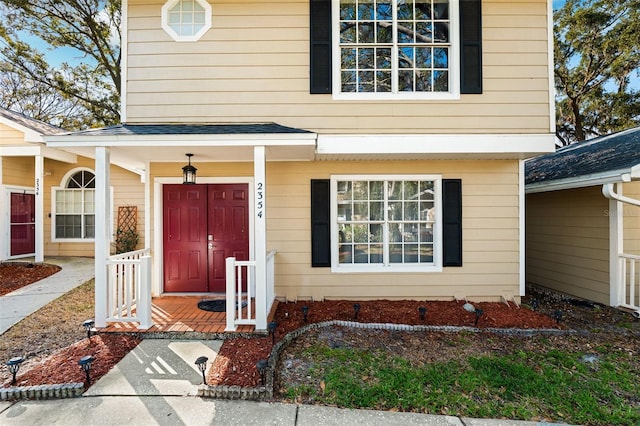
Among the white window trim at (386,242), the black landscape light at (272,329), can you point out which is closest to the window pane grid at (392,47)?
the white window trim at (386,242)

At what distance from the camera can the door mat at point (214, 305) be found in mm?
4840

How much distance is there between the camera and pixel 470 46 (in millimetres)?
5031

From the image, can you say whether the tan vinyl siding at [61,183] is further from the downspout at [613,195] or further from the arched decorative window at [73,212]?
the downspout at [613,195]

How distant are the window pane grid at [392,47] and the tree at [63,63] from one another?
38.7ft

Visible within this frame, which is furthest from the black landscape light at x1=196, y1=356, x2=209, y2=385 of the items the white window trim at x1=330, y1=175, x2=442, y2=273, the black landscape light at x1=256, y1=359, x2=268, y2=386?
the white window trim at x1=330, y1=175, x2=442, y2=273

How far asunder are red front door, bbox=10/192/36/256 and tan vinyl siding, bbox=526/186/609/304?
13.6 metres

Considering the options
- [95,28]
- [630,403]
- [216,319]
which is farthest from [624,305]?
[95,28]

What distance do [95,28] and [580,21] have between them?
20.0 metres

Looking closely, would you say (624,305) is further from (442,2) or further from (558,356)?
(442,2)

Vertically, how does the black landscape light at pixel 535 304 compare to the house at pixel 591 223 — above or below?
below

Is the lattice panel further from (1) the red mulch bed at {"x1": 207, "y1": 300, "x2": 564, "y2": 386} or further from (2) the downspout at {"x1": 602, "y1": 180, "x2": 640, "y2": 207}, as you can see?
(2) the downspout at {"x1": 602, "y1": 180, "x2": 640, "y2": 207}

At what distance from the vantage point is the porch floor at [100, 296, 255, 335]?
13.3 feet

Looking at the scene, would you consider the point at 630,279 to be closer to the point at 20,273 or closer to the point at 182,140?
the point at 182,140

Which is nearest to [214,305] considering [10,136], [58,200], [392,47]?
[392,47]
